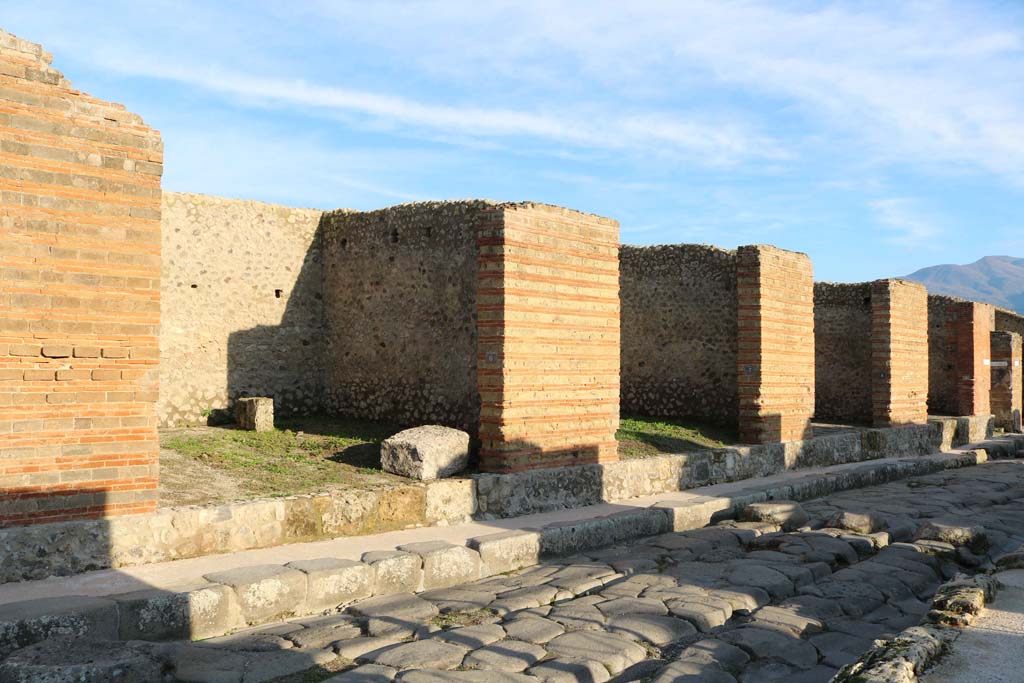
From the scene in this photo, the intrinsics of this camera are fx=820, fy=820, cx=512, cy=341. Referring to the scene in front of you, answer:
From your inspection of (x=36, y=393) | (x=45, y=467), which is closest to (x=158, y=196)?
(x=36, y=393)

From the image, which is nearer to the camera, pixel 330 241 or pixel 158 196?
pixel 158 196

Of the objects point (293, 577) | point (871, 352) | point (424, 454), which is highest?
point (871, 352)

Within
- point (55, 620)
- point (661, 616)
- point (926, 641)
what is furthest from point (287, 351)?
point (926, 641)

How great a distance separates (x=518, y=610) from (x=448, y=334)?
436 centimetres

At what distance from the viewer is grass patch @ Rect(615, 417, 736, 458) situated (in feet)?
30.3

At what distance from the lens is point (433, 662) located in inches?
146

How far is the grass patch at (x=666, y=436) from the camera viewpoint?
9227mm

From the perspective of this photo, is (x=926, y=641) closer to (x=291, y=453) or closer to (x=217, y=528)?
(x=217, y=528)

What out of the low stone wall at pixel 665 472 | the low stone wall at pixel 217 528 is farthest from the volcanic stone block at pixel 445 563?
the low stone wall at pixel 665 472

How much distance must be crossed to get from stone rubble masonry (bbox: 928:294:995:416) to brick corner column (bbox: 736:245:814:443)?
6.51 metres

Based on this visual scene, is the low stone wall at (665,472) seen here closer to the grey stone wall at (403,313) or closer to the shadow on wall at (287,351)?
the grey stone wall at (403,313)

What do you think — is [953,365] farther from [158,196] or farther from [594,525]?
[158,196]

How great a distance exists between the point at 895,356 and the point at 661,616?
33.5 ft

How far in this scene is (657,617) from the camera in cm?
443
